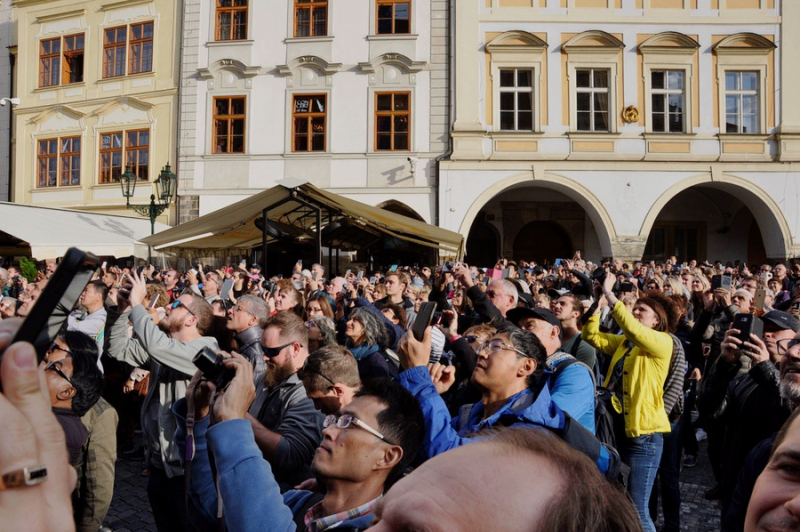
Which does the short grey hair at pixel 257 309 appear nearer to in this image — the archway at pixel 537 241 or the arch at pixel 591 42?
the arch at pixel 591 42

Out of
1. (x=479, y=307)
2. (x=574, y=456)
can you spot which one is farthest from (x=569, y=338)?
(x=574, y=456)

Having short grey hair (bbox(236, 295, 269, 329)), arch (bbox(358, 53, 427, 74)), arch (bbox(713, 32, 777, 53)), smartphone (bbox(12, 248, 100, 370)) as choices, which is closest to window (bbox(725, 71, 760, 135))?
arch (bbox(713, 32, 777, 53))

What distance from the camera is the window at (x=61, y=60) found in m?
20.3

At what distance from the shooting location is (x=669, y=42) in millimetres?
17438

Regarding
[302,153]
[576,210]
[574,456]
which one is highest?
[302,153]

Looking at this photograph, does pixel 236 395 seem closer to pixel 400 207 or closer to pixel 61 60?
pixel 400 207

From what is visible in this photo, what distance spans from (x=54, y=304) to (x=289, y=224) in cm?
1296

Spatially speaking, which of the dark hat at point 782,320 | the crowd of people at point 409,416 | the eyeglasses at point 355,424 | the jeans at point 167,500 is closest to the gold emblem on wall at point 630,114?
the crowd of people at point 409,416

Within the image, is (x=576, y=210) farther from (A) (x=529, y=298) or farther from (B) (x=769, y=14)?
(A) (x=529, y=298)

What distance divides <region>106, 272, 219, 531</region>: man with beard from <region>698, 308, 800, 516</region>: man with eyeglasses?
2.67m

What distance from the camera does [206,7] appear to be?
60.8 ft

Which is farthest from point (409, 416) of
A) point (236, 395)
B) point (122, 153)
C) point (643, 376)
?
point (122, 153)

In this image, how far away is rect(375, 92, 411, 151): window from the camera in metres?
18.0

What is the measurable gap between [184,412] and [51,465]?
1.72 meters
